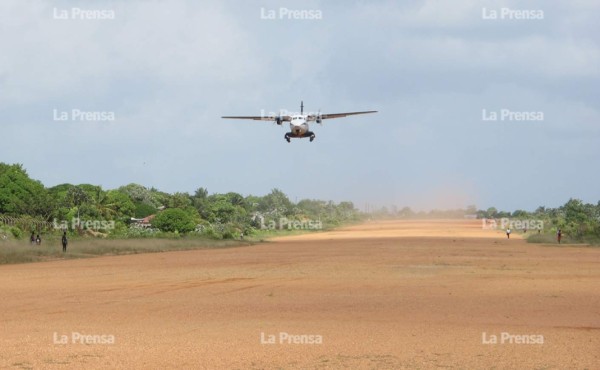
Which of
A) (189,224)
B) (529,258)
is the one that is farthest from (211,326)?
(189,224)

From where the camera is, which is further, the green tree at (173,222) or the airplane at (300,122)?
the green tree at (173,222)

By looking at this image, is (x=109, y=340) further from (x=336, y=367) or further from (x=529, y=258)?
(x=529, y=258)

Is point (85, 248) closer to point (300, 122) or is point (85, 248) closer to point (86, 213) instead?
point (300, 122)

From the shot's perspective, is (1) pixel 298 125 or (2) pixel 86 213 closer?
(1) pixel 298 125

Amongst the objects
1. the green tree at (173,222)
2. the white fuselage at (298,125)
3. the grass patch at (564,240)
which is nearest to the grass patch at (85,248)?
the white fuselage at (298,125)

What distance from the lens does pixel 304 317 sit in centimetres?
2052

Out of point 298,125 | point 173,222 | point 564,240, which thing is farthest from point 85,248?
point 564,240

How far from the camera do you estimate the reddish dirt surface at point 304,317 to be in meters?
15.1

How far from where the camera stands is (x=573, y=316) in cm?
2062

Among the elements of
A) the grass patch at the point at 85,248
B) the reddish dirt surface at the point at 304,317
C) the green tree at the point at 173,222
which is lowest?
the reddish dirt surface at the point at 304,317

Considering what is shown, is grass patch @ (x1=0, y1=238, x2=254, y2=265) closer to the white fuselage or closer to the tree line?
the tree line

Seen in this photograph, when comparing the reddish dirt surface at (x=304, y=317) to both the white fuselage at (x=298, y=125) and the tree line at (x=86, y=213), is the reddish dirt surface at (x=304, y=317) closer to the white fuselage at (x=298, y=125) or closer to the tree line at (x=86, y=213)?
the white fuselage at (x=298, y=125)

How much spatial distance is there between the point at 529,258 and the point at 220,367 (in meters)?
35.8

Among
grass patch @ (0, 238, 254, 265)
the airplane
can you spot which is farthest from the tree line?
the airplane
